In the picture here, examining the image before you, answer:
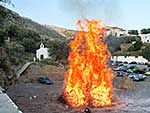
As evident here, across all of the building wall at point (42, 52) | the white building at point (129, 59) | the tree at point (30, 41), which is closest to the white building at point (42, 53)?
the building wall at point (42, 52)

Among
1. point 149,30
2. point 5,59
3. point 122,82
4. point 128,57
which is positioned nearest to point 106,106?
point 5,59

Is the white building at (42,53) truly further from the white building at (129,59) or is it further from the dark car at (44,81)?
the dark car at (44,81)

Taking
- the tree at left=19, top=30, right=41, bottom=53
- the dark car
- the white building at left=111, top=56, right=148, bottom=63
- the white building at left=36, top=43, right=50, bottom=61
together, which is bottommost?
the dark car

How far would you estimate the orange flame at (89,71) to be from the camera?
25789 millimetres

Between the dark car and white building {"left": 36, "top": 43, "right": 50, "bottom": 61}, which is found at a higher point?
white building {"left": 36, "top": 43, "right": 50, "bottom": 61}

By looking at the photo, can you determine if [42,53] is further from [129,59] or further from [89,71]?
[89,71]

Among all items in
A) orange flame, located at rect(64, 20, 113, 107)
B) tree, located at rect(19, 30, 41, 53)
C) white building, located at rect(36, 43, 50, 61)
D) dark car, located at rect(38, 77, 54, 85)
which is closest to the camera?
orange flame, located at rect(64, 20, 113, 107)

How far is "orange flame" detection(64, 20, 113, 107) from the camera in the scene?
1015 inches

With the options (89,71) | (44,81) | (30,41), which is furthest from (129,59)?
(89,71)

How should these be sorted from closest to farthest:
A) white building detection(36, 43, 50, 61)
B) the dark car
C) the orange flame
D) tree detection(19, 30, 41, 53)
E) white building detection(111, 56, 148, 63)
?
1. the orange flame
2. the dark car
3. white building detection(111, 56, 148, 63)
4. white building detection(36, 43, 50, 61)
5. tree detection(19, 30, 41, 53)

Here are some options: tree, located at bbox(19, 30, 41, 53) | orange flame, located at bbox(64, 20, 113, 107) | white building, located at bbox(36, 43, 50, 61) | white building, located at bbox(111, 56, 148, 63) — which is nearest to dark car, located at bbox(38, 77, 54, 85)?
orange flame, located at bbox(64, 20, 113, 107)

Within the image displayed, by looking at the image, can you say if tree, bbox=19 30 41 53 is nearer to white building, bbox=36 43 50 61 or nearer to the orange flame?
white building, bbox=36 43 50 61

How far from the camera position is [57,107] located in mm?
25109

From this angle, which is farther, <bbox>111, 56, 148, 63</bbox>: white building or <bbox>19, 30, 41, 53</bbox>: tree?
<bbox>19, 30, 41, 53</bbox>: tree
